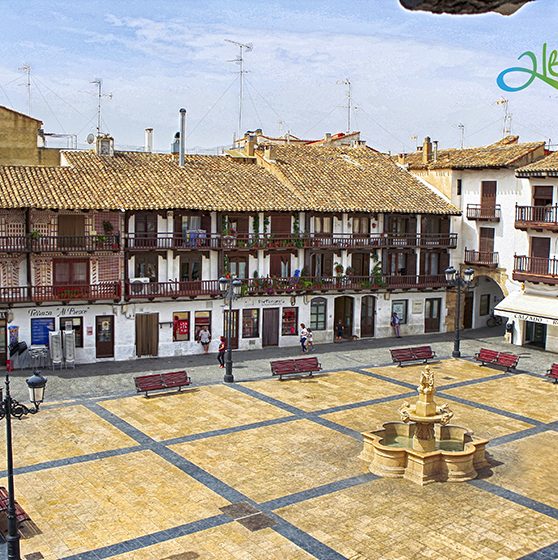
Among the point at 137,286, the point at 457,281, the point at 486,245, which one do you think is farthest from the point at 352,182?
the point at 137,286

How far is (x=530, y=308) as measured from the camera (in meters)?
38.8

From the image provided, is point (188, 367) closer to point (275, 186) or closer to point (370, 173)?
point (275, 186)

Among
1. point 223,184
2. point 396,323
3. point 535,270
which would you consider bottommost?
point 396,323

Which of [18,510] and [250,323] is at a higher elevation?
[250,323]

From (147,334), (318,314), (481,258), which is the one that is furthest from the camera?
(481,258)

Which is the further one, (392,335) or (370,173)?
(370,173)

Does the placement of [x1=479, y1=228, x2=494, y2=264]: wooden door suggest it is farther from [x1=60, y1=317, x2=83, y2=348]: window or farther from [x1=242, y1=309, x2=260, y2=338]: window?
[x1=60, y1=317, x2=83, y2=348]: window

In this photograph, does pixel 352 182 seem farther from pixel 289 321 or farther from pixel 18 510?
pixel 18 510

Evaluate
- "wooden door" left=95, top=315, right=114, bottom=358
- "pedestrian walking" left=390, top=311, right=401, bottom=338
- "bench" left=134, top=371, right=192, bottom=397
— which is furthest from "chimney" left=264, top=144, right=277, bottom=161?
"bench" left=134, top=371, right=192, bottom=397

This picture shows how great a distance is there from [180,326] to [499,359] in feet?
50.2

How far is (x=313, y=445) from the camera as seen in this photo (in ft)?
75.3

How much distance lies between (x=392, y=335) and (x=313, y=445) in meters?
21.0

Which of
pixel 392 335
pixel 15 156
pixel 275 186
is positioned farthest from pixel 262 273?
pixel 15 156

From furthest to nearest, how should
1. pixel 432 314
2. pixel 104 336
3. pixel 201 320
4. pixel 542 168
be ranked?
pixel 432 314
pixel 542 168
pixel 201 320
pixel 104 336
